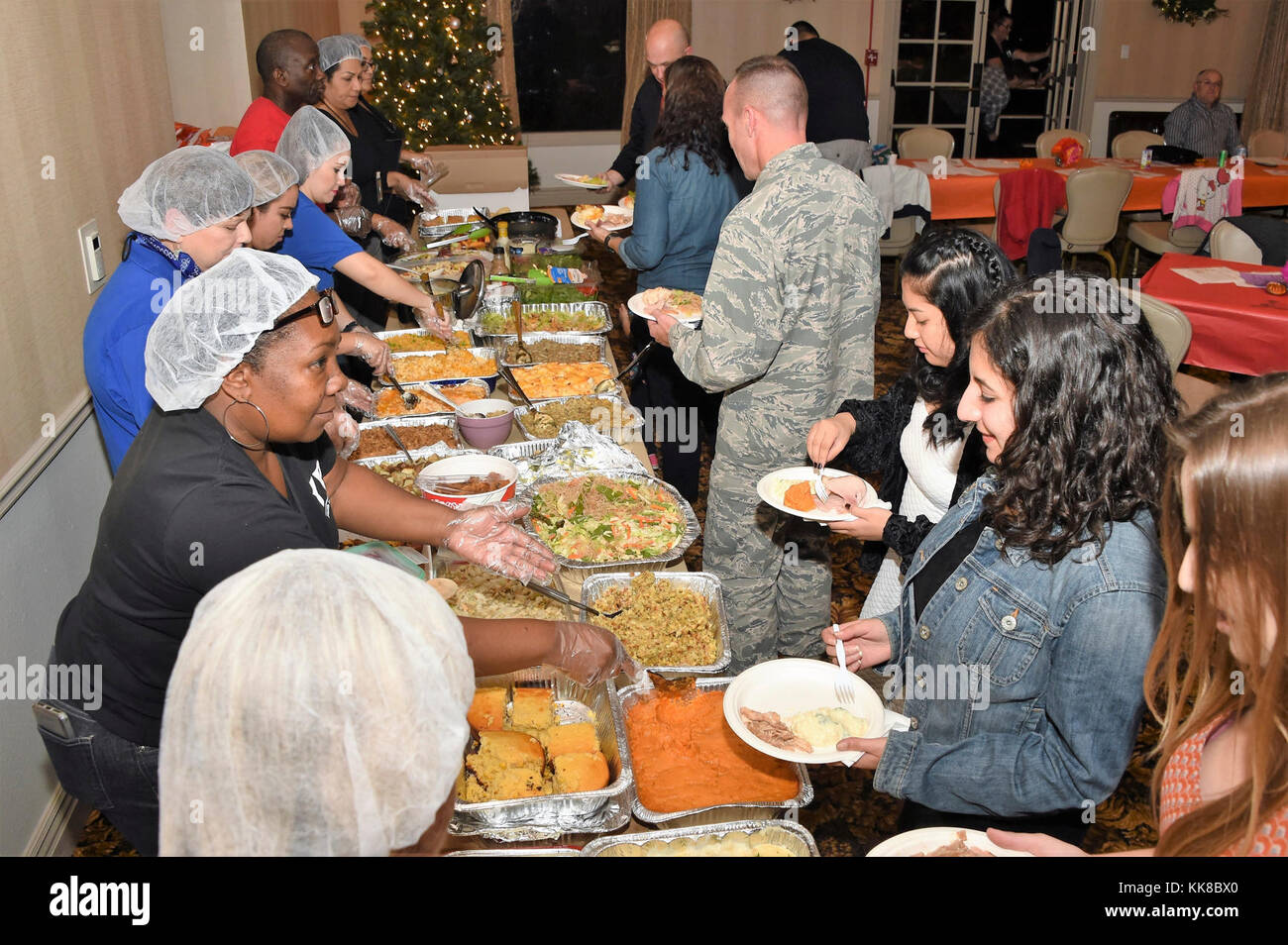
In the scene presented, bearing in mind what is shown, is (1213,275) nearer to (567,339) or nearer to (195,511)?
(567,339)

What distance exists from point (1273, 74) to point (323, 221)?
1069 cm

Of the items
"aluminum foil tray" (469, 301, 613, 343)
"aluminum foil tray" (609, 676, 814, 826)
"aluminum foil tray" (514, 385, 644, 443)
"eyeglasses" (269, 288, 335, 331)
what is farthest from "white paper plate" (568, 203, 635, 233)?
"aluminum foil tray" (609, 676, 814, 826)

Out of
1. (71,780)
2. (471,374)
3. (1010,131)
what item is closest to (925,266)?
(471,374)

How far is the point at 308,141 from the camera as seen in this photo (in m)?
3.35

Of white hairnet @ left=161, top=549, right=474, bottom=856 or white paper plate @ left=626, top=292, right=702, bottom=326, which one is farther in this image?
white paper plate @ left=626, top=292, right=702, bottom=326

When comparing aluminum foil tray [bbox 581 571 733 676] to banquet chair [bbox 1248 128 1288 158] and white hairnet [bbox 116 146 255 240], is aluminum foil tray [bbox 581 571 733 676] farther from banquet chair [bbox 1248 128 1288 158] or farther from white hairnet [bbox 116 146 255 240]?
banquet chair [bbox 1248 128 1288 158]

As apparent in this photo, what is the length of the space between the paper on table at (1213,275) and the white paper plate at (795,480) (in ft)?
10.9

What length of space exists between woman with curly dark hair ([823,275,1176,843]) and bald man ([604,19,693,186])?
2.92 m

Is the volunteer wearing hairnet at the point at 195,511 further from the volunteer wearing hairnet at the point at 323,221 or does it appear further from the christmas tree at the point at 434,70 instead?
the christmas tree at the point at 434,70

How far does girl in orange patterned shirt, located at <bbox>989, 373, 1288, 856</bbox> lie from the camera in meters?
0.99

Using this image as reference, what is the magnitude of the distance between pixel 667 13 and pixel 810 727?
31.2 ft

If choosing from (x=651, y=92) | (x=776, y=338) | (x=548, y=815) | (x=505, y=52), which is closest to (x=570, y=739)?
(x=548, y=815)

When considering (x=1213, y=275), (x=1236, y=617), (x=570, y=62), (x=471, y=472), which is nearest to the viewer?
(x=1236, y=617)
